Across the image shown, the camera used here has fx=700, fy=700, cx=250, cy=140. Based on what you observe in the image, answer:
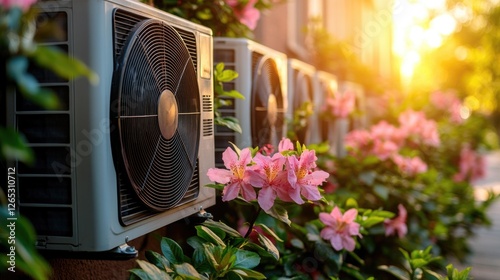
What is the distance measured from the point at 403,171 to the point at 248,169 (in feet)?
8.27

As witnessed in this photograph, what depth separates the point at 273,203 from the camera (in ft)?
5.42

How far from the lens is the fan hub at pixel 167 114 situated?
5.41ft

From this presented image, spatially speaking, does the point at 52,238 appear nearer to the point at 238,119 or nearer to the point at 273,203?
the point at 273,203

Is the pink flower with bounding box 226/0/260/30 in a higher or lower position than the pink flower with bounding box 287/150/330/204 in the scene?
higher

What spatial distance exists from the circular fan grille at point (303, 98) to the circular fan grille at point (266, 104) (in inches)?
16.7

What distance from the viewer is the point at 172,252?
1539mm

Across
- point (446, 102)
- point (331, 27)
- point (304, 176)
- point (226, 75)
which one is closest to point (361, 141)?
point (226, 75)

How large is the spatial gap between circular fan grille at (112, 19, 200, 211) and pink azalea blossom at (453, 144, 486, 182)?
475 centimetres

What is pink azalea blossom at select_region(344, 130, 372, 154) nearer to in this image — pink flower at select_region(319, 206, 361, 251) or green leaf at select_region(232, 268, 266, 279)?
pink flower at select_region(319, 206, 361, 251)

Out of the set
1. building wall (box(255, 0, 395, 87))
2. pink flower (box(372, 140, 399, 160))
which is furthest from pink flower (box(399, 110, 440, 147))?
building wall (box(255, 0, 395, 87))

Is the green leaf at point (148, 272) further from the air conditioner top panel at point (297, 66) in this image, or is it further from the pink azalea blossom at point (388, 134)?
the pink azalea blossom at point (388, 134)

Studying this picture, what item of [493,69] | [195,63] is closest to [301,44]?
[195,63]

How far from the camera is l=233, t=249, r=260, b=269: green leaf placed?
152cm

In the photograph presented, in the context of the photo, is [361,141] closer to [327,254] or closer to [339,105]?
[339,105]
